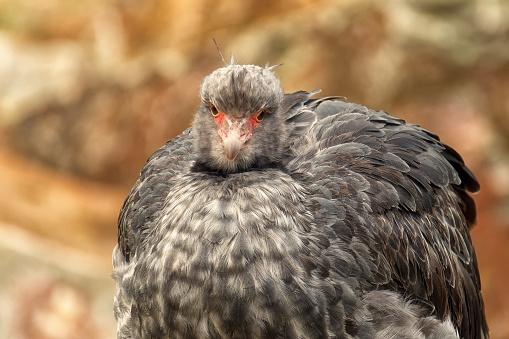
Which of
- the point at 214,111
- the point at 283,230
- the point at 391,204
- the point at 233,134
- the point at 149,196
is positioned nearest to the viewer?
the point at 283,230

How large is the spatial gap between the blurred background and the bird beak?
218 inches

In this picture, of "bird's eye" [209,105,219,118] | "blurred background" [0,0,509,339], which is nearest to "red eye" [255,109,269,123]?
"bird's eye" [209,105,219,118]

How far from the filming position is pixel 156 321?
345 centimetres

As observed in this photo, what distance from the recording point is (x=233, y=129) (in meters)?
3.45

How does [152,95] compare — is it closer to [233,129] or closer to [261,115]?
[261,115]

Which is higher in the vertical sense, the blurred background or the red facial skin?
the blurred background

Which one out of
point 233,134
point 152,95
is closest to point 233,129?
point 233,134

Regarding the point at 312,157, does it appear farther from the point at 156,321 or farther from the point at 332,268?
the point at 156,321

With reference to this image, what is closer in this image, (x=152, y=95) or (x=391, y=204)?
(x=391, y=204)

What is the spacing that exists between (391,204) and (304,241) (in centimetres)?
62

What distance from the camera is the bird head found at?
344 cm

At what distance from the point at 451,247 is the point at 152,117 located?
250 inches

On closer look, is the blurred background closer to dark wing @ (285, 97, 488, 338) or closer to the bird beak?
dark wing @ (285, 97, 488, 338)

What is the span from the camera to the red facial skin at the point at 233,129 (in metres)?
A: 3.39
